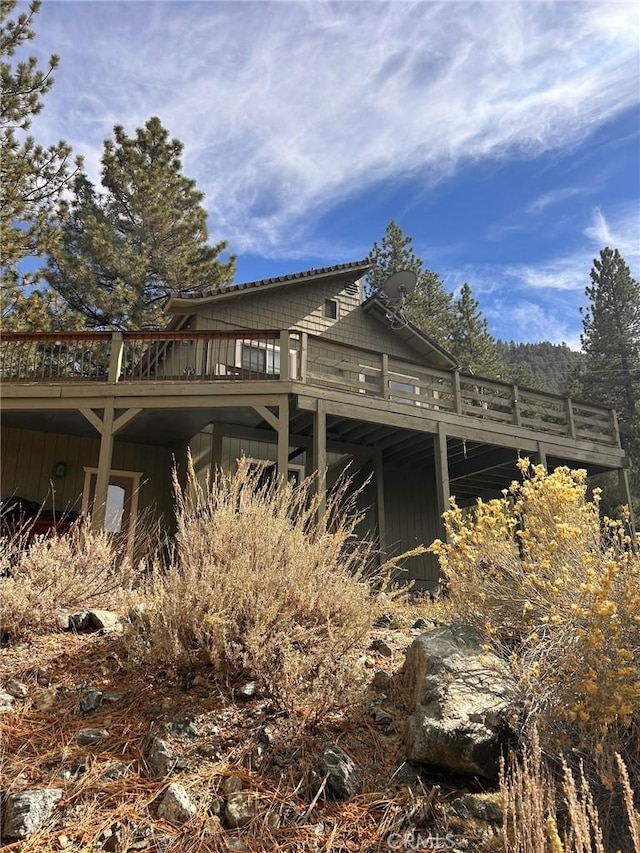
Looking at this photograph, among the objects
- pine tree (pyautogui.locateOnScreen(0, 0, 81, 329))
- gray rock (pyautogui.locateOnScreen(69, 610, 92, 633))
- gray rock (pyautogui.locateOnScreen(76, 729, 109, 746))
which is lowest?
gray rock (pyautogui.locateOnScreen(76, 729, 109, 746))

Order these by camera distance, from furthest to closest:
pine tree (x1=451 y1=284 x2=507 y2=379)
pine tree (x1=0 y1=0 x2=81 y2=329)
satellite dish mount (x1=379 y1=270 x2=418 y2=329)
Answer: pine tree (x1=451 y1=284 x2=507 y2=379) → satellite dish mount (x1=379 y1=270 x2=418 y2=329) → pine tree (x1=0 y1=0 x2=81 y2=329)

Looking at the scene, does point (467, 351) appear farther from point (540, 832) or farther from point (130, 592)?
point (540, 832)

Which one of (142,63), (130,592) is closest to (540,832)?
(130,592)

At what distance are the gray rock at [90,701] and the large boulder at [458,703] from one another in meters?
1.75

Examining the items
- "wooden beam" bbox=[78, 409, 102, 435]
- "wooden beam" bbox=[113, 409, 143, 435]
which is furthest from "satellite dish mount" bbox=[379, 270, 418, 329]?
"wooden beam" bbox=[78, 409, 102, 435]

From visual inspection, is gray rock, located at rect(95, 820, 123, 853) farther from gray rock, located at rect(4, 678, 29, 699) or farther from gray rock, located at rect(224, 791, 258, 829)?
gray rock, located at rect(4, 678, 29, 699)

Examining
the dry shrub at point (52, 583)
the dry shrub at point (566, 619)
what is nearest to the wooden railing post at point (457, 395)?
the dry shrub at point (566, 619)

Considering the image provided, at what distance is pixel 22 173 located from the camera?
15.5 m

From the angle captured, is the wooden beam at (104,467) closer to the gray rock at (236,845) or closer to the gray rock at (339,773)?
the gray rock at (339,773)

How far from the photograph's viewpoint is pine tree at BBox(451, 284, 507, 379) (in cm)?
2864

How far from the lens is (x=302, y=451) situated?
12.5 metres

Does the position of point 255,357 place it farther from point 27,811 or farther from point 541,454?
point 27,811

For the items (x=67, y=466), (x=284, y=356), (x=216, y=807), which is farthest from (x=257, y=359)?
(x=216, y=807)

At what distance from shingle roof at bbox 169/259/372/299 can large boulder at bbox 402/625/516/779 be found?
33.4 feet
